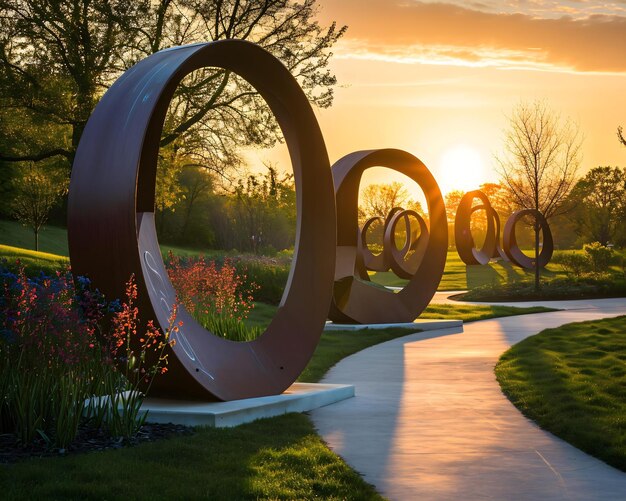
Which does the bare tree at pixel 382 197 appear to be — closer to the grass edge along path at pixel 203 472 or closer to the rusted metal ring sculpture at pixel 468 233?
the rusted metal ring sculpture at pixel 468 233

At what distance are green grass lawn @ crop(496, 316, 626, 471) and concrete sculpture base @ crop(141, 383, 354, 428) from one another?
2.01 metres

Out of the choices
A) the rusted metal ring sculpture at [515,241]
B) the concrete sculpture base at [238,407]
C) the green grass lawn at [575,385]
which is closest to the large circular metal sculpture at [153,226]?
the concrete sculpture base at [238,407]

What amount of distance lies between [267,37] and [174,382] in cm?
1977

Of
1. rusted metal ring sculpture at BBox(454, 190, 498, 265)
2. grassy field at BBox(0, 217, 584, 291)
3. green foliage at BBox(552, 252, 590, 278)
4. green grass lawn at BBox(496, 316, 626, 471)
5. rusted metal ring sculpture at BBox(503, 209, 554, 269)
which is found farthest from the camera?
grassy field at BBox(0, 217, 584, 291)

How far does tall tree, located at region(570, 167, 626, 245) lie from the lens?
6128cm

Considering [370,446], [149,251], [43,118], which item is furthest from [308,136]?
[43,118]

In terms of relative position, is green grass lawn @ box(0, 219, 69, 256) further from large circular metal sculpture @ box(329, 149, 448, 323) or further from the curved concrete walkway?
the curved concrete walkway

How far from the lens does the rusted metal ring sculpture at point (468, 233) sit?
36000 mm

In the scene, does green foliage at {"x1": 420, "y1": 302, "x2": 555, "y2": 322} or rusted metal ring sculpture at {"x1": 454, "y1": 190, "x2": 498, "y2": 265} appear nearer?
green foliage at {"x1": 420, "y1": 302, "x2": 555, "y2": 322}

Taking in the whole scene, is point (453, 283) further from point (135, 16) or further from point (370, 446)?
point (370, 446)

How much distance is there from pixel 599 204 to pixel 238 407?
68.2 metres

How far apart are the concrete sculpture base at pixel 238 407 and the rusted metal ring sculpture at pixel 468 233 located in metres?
26.9

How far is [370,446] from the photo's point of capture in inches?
282

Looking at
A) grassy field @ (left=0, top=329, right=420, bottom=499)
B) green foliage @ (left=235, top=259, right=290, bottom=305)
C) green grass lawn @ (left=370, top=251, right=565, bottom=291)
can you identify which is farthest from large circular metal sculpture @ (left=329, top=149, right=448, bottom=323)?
green grass lawn @ (left=370, top=251, right=565, bottom=291)
